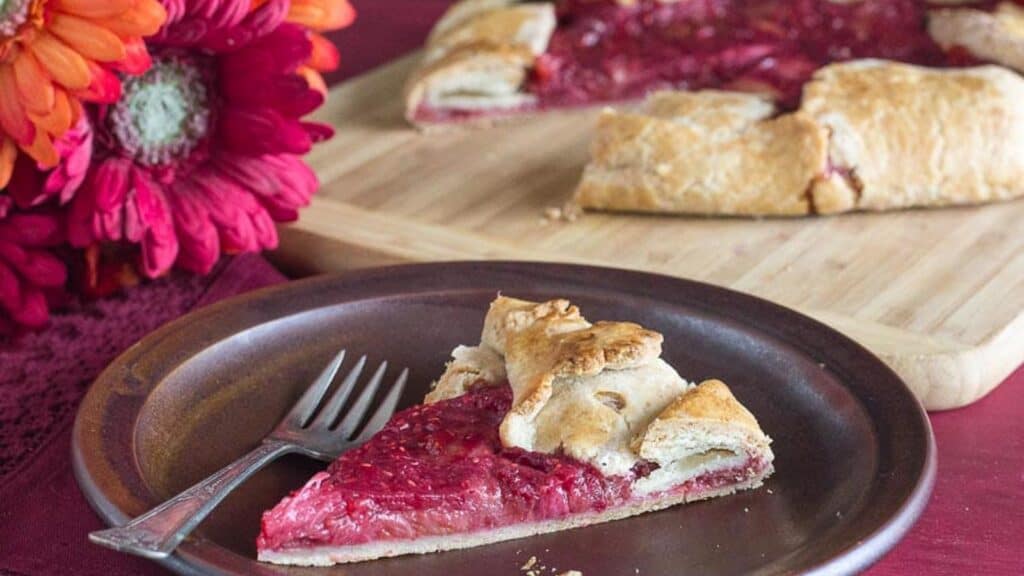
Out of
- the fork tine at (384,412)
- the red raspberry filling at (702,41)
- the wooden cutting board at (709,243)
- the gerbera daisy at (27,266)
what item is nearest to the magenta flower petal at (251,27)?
the gerbera daisy at (27,266)

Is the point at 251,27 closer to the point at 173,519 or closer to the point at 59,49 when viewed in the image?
the point at 59,49

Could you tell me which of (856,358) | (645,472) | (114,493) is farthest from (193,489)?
(856,358)

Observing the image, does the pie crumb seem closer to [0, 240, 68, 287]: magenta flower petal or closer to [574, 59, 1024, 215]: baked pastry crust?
[574, 59, 1024, 215]: baked pastry crust

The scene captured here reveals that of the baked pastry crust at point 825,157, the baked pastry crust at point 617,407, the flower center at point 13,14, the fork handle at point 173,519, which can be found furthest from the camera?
the baked pastry crust at point 825,157

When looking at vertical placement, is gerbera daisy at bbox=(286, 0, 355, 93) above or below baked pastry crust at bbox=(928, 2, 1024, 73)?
above

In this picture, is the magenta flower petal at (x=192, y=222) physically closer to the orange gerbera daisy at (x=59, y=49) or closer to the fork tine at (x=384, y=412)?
the orange gerbera daisy at (x=59, y=49)

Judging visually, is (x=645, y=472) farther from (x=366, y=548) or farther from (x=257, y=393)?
(x=257, y=393)

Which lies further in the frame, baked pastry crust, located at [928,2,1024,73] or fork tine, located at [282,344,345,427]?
baked pastry crust, located at [928,2,1024,73]

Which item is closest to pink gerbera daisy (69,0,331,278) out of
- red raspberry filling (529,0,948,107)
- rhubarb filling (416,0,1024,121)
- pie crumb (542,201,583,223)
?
pie crumb (542,201,583,223)
